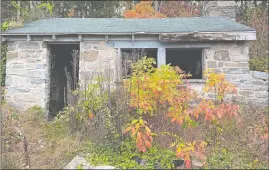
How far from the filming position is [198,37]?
7.79m

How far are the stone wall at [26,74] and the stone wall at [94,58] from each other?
42.4 inches

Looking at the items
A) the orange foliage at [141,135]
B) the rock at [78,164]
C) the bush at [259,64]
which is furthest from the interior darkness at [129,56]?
the bush at [259,64]

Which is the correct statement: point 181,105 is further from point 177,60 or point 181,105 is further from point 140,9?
point 140,9

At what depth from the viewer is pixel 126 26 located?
350 inches

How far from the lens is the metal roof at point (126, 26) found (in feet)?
26.1

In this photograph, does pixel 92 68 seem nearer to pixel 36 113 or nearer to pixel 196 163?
pixel 36 113

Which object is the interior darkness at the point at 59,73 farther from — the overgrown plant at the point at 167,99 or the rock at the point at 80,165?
the rock at the point at 80,165

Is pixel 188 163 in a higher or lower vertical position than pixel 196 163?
higher

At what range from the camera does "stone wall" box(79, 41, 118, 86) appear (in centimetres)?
815

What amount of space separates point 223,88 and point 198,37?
2.65 metres

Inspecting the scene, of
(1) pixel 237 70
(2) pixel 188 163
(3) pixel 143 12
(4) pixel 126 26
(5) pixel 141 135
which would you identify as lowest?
(2) pixel 188 163

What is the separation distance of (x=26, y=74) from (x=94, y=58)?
6.47 ft

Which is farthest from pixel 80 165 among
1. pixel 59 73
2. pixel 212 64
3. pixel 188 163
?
pixel 59 73

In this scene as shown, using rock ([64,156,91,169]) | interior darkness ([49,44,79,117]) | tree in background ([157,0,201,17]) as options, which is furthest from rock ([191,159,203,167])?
tree in background ([157,0,201,17])
